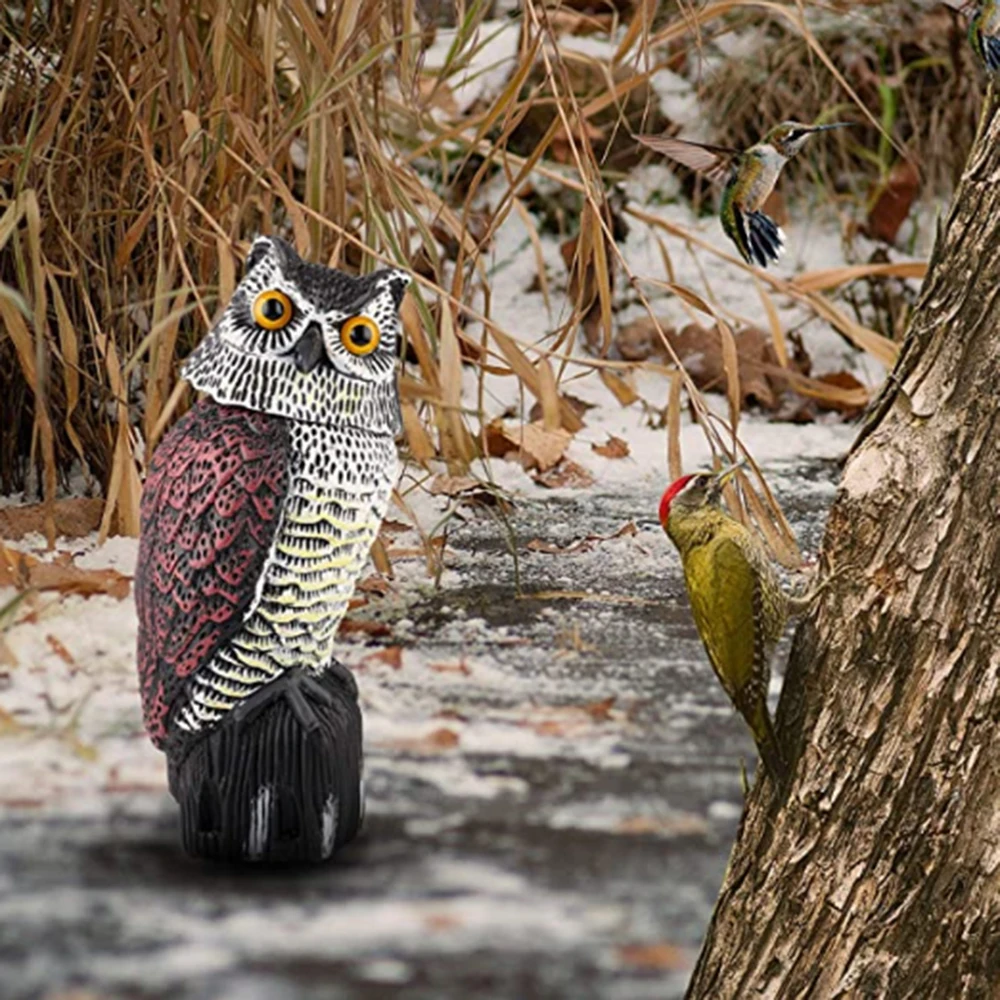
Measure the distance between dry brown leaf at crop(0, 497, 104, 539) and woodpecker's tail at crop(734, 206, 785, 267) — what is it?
707 millimetres

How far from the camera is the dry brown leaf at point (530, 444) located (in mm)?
A: 1722

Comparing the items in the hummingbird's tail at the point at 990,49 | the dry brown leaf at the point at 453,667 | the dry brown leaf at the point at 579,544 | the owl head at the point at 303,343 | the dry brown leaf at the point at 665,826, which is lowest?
the dry brown leaf at the point at 665,826

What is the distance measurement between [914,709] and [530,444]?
88 centimetres

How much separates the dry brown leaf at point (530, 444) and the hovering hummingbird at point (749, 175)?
82 cm

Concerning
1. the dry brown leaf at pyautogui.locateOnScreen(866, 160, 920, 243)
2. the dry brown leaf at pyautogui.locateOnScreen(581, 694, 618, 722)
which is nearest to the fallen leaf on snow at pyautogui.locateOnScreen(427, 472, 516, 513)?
the dry brown leaf at pyautogui.locateOnScreen(581, 694, 618, 722)

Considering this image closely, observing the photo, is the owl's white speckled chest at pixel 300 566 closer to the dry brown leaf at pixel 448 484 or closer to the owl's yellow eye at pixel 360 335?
the owl's yellow eye at pixel 360 335

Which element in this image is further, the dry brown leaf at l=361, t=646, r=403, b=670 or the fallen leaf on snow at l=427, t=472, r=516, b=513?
the fallen leaf on snow at l=427, t=472, r=516, b=513

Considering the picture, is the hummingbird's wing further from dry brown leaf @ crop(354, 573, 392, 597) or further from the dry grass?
dry brown leaf @ crop(354, 573, 392, 597)

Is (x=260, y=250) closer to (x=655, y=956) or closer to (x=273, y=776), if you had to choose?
(x=273, y=776)

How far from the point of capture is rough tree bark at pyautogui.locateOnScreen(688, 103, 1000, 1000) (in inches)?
34.4

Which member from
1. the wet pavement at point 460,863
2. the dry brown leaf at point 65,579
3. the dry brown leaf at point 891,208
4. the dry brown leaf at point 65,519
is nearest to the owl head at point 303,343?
the wet pavement at point 460,863

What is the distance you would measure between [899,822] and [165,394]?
60cm

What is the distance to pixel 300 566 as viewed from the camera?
33.8 inches

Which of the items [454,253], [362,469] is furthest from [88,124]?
[454,253]
